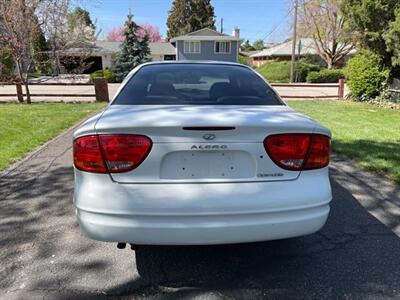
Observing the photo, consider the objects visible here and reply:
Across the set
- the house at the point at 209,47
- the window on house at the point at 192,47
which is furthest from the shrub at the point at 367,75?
the window on house at the point at 192,47

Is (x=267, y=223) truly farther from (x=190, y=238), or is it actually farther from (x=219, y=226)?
(x=190, y=238)

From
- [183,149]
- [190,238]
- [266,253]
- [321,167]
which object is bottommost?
[266,253]

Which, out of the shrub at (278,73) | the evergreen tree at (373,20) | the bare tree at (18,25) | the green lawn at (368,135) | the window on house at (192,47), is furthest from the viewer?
the window on house at (192,47)

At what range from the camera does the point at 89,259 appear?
10.7 feet

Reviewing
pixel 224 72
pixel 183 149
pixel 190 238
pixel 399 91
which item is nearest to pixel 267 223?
pixel 190 238

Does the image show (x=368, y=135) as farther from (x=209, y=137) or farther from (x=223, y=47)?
(x=223, y=47)

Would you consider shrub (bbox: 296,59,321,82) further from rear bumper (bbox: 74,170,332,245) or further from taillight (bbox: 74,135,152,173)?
taillight (bbox: 74,135,152,173)

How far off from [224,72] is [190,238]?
2.03 m

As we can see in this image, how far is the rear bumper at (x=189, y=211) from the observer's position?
8.17 ft

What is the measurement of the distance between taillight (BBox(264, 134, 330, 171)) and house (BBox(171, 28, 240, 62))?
43.1 metres

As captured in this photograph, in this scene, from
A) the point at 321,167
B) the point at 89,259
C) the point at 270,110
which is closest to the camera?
the point at 321,167

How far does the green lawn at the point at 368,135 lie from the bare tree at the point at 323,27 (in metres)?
26.6

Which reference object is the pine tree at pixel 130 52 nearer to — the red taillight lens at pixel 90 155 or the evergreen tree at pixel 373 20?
the evergreen tree at pixel 373 20

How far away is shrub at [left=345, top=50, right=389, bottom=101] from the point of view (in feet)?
47.5
